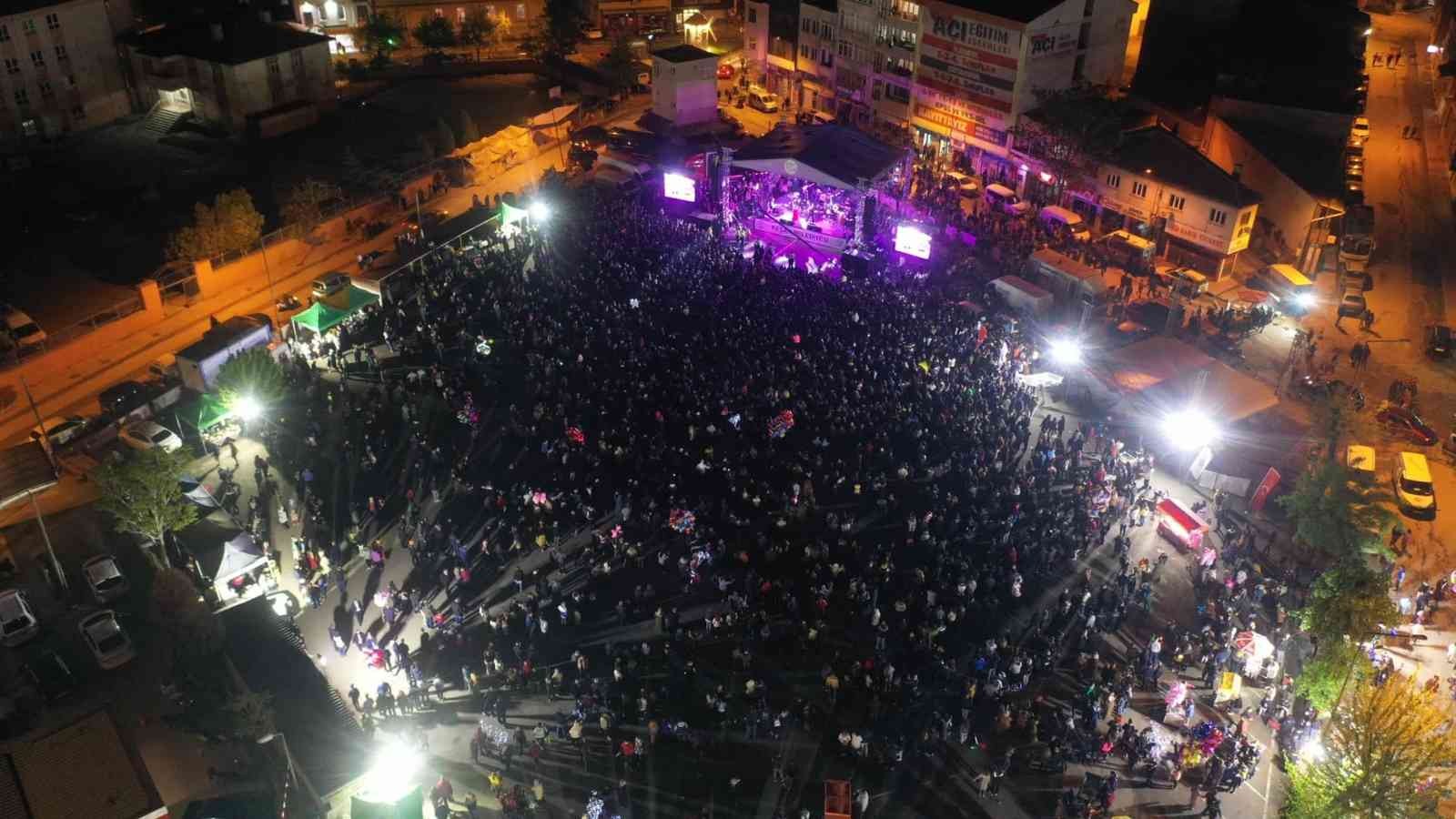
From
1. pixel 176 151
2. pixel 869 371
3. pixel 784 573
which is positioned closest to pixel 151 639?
pixel 784 573

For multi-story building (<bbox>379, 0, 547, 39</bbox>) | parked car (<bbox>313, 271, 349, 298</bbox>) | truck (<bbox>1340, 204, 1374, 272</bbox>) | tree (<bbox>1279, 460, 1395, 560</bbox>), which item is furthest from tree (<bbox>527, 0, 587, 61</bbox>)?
tree (<bbox>1279, 460, 1395, 560</bbox>)

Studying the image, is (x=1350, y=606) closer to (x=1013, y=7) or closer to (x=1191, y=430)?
(x=1191, y=430)

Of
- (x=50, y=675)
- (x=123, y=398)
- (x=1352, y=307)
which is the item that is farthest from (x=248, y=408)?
(x=1352, y=307)

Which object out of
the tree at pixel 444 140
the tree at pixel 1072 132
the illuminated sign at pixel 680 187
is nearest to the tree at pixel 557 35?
the tree at pixel 444 140

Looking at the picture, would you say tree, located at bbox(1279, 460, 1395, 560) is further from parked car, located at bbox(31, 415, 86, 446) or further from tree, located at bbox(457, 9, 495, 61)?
tree, located at bbox(457, 9, 495, 61)

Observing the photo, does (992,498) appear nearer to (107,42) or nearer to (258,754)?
(258,754)

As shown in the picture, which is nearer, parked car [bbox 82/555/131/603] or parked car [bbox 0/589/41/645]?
parked car [bbox 0/589/41/645]
